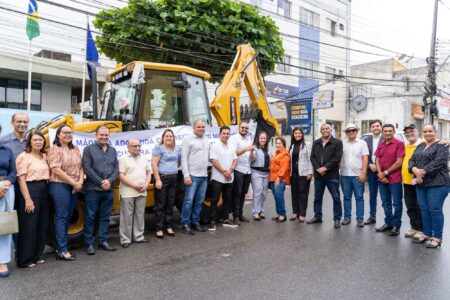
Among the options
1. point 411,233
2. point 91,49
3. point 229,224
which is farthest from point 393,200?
point 91,49

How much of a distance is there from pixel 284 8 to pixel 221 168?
21540 mm

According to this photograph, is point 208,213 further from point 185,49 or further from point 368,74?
point 368,74

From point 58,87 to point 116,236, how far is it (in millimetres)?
17542

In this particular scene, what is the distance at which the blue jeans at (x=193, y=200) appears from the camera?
6535 millimetres

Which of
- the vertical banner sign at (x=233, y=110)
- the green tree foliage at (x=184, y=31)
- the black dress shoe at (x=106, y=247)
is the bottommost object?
the black dress shoe at (x=106, y=247)

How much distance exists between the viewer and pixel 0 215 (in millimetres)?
4328

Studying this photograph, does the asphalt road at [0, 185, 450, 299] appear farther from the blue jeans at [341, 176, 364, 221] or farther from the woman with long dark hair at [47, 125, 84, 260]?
the blue jeans at [341, 176, 364, 221]

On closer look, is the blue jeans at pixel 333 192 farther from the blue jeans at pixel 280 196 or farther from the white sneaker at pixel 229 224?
the white sneaker at pixel 229 224

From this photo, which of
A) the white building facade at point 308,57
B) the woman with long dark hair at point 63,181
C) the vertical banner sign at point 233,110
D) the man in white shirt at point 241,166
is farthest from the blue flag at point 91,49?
the white building facade at point 308,57

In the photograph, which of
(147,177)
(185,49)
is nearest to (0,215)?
(147,177)

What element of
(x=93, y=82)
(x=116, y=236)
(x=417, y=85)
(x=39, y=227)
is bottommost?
(x=116, y=236)

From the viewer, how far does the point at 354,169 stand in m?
7.11

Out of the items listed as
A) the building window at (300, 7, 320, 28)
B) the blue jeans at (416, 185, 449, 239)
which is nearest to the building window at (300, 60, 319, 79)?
the building window at (300, 7, 320, 28)

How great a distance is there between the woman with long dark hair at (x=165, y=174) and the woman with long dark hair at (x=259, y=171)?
1.88m
